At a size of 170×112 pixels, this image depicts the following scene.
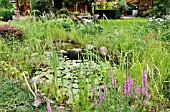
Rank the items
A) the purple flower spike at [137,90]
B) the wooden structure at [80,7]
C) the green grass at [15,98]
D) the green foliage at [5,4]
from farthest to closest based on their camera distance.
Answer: the green foliage at [5,4]
the wooden structure at [80,7]
the green grass at [15,98]
the purple flower spike at [137,90]

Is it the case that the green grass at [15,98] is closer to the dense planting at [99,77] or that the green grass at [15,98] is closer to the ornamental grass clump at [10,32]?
the dense planting at [99,77]

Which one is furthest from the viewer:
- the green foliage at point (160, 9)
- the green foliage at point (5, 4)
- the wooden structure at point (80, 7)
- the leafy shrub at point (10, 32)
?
the green foliage at point (5, 4)

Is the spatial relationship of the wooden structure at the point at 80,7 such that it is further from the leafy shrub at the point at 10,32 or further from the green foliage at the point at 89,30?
the leafy shrub at the point at 10,32

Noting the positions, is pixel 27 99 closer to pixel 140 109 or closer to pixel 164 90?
pixel 140 109

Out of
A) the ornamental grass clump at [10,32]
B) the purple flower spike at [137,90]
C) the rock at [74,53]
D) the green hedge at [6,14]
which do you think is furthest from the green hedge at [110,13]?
the purple flower spike at [137,90]

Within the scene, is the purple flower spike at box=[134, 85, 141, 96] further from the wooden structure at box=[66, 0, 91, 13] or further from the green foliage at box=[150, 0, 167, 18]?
the wooden structure at box=[66, 0, 91, 13]

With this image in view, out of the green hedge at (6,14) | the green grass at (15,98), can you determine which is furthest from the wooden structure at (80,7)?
the green grass at (15,98)

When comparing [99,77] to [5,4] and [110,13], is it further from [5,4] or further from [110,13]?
[5,4]

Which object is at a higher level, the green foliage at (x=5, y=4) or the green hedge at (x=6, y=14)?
the green foliage at (x=5, y=4)

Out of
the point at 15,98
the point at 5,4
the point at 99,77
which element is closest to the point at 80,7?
the point at 5,4

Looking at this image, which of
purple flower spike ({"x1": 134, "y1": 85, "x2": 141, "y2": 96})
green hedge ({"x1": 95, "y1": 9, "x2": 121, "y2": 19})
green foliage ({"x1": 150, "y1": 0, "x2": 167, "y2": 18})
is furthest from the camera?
green hedge ({"x1": 95, "y1": 9, "x2": 121, "y2": 19})

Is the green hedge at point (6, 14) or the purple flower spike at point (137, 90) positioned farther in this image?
the green hedge at point (6, 14)

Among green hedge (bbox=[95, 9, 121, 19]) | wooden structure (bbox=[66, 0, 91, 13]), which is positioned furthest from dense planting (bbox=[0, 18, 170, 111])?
green hedge (bbox=[95, 9, 121, 19])

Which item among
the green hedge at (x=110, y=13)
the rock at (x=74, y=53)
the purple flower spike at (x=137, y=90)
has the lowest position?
the rock at (x=74, y=53)
